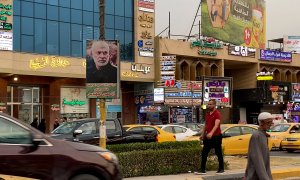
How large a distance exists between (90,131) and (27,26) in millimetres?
23416

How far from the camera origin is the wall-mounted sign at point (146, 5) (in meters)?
44.0

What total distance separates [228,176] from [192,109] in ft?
111

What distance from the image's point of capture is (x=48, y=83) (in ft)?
133

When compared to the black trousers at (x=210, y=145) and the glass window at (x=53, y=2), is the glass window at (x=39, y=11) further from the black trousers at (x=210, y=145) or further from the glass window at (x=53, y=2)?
the black trousers at (x=210, y=145)

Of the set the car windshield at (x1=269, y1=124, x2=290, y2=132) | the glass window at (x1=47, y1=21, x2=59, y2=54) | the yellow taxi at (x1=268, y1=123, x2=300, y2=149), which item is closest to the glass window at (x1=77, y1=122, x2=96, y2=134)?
the yellow taxi at (x1=268, y1=123, x2=300, y2=149)

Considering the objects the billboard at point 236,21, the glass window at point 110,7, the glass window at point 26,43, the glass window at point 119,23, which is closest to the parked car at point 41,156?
the glass window at point 26,43

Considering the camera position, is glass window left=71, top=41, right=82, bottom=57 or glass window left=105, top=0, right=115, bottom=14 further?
glass window left=105, top=0, right=115, bottom=14

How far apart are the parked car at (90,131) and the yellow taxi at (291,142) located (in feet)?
36.2

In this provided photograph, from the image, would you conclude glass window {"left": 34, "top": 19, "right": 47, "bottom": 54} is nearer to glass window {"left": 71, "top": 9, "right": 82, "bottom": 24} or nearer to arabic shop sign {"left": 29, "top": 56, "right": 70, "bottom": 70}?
arabic shop sign {"left": 29, "top": 56, "right": 70, "bottom": 70}

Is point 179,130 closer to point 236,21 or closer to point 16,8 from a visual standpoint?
point 16,8

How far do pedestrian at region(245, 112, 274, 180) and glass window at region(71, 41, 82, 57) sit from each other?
34.1 meters

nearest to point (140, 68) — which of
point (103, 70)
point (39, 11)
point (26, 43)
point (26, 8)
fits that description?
point (39, 11)

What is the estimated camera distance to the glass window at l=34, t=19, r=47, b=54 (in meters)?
37.8

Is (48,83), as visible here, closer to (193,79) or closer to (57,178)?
(193,79)
